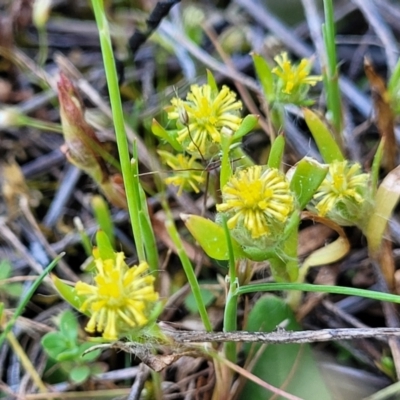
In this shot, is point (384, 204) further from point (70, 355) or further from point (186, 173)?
point (70, 355)

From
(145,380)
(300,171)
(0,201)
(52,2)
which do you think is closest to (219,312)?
(145,380)

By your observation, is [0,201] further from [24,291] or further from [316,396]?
[316,396]

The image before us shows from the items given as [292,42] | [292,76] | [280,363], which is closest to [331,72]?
[292,76]

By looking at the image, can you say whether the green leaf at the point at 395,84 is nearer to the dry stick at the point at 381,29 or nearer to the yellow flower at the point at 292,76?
the yellow flower at the point at 292,76

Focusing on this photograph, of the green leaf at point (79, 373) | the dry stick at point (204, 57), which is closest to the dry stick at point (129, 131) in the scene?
the dry stick at point (204, 57)

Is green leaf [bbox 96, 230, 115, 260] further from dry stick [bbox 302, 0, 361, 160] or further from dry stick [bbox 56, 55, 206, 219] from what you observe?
dry stick [bbox 302, 0, 361, 160]
